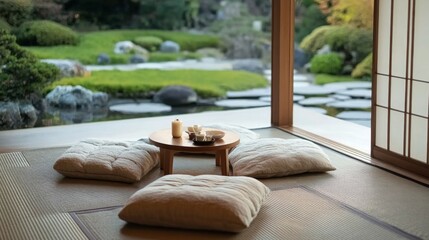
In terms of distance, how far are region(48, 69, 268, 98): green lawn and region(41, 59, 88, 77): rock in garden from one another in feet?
0.18

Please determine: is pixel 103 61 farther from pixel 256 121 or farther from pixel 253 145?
pixel 253 145

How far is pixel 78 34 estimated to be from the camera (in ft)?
23.4

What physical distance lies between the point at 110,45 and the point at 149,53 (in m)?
0.57

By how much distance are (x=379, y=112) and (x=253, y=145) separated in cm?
107

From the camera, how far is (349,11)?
7301mm

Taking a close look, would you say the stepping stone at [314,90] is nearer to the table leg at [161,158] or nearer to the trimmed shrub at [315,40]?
the trimmed shrub at [315,40]

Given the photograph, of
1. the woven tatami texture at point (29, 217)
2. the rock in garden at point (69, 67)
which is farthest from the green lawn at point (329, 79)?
the woven tatami texture at point (29, 217)

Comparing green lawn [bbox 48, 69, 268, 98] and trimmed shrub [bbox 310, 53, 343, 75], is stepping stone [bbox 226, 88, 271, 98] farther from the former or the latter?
trimmed shrub [bbox 310, 53, 343, 75]

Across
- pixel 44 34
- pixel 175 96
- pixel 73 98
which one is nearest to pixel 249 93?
pixel 175 96

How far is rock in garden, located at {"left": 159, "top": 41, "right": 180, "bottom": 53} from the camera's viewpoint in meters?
8.15

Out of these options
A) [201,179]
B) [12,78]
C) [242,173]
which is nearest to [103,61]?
[12,78]

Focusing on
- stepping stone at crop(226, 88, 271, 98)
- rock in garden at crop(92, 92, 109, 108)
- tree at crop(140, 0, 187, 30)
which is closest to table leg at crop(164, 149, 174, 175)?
rock in garden at crop(92, 92, 109, 108)

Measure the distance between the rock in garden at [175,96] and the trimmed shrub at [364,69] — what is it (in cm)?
186

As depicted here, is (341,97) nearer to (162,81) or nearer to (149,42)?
(162,81)
